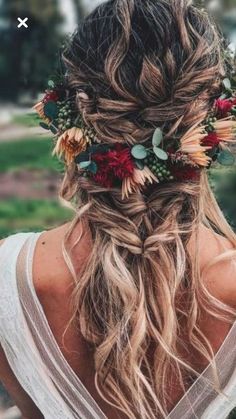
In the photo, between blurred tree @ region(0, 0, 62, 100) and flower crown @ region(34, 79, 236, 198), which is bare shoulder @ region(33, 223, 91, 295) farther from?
blurred tree @ region(0, 0, 62, 100)

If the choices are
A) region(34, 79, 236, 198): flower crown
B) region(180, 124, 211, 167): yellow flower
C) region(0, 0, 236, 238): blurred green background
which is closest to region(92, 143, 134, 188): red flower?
region(34, 79, 236, 198): flower crown

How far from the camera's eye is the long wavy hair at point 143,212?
1626mm

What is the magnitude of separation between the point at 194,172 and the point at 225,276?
0.22 m

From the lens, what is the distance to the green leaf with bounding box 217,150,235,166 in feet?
5.95

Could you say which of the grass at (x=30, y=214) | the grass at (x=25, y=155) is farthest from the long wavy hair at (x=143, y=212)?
the grass at (x=25, y=155)

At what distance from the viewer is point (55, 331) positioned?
1774mm

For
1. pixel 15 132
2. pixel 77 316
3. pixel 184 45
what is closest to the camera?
pixel 184 45

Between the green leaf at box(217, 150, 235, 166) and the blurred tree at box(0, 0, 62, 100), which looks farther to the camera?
the blurred tree at box(0, 0, 62, 100)

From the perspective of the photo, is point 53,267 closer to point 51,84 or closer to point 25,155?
point 51,84

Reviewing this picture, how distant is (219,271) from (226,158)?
27cm

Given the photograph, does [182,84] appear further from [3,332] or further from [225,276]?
[3,332]

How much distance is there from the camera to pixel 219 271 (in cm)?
Result: 170

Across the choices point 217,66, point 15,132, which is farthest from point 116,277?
point 15,132

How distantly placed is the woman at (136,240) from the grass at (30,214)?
635 cm
